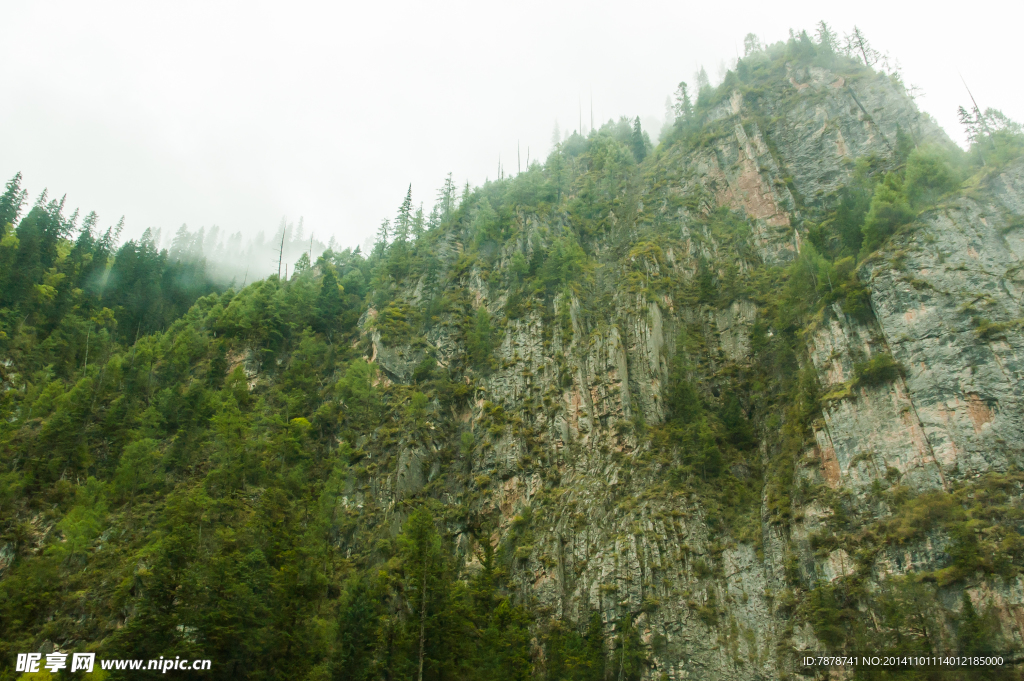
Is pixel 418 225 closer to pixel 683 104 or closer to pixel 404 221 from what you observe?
pixel 404 221

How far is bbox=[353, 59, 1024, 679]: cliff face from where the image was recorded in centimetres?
3447

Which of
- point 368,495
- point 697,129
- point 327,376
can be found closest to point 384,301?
point 327,376

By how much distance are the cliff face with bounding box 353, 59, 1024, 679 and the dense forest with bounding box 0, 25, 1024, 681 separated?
1.15ft

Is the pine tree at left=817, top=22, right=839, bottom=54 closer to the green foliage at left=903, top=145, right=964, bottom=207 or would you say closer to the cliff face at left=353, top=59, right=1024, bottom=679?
the cliff face at left=353, top=59, right=1024, bottom=679

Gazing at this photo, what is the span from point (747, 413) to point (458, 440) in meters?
25.8

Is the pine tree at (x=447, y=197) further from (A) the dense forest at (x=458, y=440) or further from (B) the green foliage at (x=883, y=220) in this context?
(B) the green foliage at (x=883, y=220)

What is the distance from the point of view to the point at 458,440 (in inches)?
2079

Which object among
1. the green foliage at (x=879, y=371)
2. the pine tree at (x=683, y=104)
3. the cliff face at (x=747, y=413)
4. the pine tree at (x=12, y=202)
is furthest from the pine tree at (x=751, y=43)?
the pine tree at (x=12, y=202)

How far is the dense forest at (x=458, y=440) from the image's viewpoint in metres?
33.0

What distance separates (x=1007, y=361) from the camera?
3509 cm

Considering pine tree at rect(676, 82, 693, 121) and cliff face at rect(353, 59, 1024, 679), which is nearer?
cliff face at rect(353, 59, 1024, 679)

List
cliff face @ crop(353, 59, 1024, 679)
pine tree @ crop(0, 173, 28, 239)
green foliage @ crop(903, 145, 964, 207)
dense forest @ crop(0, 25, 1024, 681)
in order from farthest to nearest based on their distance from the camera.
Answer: pine tree @ crop(0, 173, 28, 239) → green foliage @ crop(903, 145, 964, 207) → cliff face @ crop(353, 59, 1024, 679) → dense forest @ crop(0, 25, 1024, 681)

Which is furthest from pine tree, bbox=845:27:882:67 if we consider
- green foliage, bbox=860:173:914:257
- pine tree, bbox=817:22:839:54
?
green foliage, bbox=860:173:914:257

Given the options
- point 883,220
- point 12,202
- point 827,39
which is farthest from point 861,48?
point 12,202
